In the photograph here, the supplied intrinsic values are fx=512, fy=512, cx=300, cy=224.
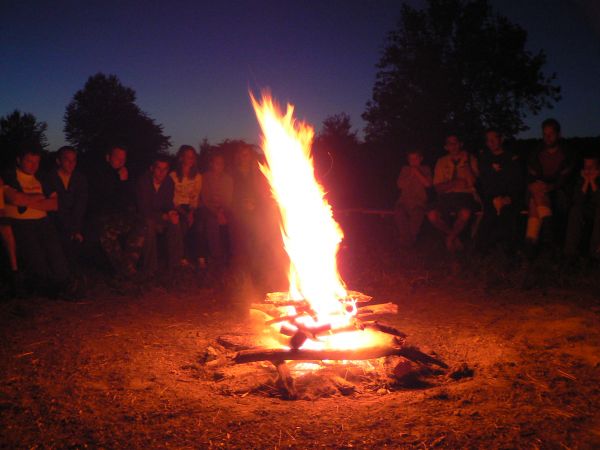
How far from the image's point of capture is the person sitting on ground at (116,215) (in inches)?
293

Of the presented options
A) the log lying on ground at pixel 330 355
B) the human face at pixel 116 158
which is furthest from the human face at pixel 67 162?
the log lying on ground at pixel 330 355

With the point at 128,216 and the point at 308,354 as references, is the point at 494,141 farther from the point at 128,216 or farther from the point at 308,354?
the point at 128,216

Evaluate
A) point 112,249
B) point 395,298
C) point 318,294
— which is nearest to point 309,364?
point 318,294

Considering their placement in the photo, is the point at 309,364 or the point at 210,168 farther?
the point at 210,168

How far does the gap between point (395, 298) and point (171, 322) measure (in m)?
2.78

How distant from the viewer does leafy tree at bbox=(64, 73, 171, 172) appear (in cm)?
4259

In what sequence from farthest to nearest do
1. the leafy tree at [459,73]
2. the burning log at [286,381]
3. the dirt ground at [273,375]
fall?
the leafy tree at [459,73]
the burning log at [286,381]
the dirt ground at [273,375]

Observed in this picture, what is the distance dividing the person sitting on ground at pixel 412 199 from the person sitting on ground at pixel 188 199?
11.9 feet

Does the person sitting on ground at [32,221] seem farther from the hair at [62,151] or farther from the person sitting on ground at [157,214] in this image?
the person sitting on ground at [157,214]

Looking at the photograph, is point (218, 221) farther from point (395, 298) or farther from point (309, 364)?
point (309, 364)

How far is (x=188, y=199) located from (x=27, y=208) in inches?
92.1

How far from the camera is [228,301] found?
20.9ft

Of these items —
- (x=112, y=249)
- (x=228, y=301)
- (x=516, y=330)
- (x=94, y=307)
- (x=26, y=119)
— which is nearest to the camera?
(x=516, y=330)

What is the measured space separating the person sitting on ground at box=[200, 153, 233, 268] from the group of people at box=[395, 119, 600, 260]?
316 centimetres
